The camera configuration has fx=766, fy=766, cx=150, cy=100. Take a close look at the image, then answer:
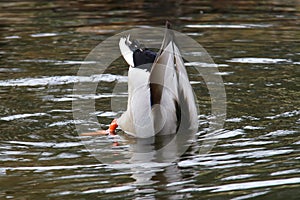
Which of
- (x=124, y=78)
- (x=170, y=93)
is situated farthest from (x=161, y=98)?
(x=124, y=78)

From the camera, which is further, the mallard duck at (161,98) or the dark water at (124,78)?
the mallard duck at (161,98)

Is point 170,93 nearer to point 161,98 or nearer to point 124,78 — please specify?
point 161,98

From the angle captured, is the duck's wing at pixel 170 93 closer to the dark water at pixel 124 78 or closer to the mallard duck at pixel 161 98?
the mallard duck at pixel 161 98

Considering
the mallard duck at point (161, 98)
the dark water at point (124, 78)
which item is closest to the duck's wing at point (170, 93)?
the mallard duck at point (161, 98)

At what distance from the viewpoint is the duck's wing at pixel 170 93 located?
7.05m

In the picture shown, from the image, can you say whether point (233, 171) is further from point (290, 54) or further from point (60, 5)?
point (60, 5)

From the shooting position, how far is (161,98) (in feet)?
23.2

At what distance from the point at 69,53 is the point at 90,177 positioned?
504cm

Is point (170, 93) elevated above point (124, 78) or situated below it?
above

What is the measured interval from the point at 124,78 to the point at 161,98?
2.24m

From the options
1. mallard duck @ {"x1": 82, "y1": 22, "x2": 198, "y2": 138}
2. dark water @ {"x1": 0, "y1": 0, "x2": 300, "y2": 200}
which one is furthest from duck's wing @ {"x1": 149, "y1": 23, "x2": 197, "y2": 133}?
dark water @ {"x1": 0, "y1": 0, "x2": 300, "y2": 200}

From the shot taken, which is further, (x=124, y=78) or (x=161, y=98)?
(x=124, y=78)

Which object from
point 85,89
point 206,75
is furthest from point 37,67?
point 206,75

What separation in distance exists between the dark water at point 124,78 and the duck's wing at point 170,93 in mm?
266
